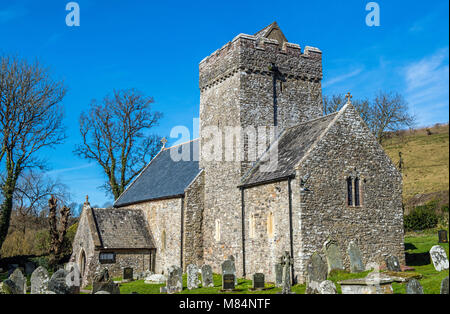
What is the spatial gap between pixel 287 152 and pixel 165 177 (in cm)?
1101

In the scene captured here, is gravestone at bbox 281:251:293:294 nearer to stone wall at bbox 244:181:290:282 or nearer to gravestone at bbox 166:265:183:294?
stone wall at bbox 244:181:290:282

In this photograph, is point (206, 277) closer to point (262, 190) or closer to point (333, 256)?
point (262, 190)

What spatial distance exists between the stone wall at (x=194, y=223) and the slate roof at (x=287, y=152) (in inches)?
151

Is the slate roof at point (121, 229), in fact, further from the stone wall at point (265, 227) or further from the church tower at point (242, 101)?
the stone wall at point (265, 227)

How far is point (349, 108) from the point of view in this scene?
20.0 m

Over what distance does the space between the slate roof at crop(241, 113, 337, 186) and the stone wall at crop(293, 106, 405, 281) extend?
77 cm

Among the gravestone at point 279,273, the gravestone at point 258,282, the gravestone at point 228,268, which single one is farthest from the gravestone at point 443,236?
the gravestone at point 228,268

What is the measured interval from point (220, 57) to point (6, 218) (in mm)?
17773

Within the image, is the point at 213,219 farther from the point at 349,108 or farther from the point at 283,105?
the point at 349,108

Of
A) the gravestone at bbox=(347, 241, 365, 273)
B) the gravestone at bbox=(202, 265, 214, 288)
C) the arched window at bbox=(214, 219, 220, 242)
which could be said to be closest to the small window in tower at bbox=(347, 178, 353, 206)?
the gravestone at bbox=(347, 241, 365, 273)

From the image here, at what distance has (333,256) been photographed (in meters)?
17.8

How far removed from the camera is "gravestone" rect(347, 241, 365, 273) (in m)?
17.7

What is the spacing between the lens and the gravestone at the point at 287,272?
16234 mm
